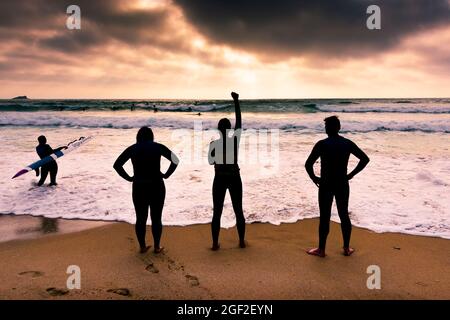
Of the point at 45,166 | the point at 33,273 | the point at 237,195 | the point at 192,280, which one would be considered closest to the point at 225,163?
the point at 237,195

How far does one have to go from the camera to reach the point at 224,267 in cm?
465

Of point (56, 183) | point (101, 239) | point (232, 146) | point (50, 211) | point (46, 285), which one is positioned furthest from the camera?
point (56, 183)

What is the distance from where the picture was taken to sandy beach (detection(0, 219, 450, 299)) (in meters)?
4.01

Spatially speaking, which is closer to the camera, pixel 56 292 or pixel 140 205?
pixel 56 292

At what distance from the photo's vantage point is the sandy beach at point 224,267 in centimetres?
401

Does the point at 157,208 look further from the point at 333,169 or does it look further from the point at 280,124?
the point at 280,124

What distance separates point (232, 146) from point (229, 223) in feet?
6.74

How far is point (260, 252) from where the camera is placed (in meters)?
5.20

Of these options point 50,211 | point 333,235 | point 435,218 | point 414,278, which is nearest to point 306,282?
point 414,278

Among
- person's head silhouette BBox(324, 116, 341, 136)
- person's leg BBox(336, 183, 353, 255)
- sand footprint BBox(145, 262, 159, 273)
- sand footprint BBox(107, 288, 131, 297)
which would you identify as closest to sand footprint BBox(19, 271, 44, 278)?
sand footprint BBox(107, 288, 131, 297)

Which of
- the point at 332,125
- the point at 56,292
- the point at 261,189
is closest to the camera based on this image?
the point at 56,292

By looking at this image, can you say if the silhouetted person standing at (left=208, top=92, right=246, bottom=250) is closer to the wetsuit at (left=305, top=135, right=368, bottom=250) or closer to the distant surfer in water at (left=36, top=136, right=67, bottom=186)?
the wetsuit at (left=305, top=135, right=368, bottom=250)

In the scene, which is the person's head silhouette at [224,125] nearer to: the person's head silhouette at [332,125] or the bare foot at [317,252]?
the person's head silhouette at [332,125]

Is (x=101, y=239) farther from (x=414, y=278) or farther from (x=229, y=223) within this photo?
(x=414, y=278)
